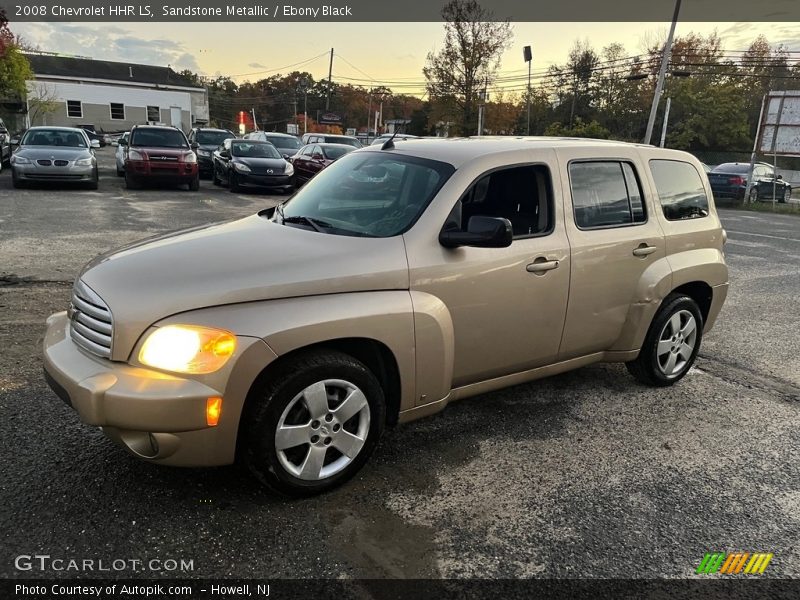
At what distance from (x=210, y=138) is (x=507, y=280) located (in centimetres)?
2077

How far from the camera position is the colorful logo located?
8.70 feet

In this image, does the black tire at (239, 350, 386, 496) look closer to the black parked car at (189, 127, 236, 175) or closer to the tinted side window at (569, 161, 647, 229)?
the tinted side window at (569, 161, 647, 229)

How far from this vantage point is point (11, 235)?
923 cm

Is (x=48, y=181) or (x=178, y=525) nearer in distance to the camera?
(x=178, y=525)

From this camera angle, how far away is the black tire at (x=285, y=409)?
108 inches

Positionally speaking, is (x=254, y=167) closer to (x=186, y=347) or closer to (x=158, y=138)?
(x=158, y=138)

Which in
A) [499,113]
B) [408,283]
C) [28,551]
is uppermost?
[499,113]

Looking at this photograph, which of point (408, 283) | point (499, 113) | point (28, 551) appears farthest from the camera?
point (499, 113)

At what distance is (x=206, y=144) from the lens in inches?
850

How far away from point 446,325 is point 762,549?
1829 mm

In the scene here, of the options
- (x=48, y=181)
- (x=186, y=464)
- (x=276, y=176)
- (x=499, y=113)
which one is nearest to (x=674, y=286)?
(x=186, y=464)

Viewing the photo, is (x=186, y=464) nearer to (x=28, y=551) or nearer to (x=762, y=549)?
(x=28, y=551)

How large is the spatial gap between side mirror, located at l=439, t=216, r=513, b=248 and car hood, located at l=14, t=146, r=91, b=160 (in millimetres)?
14562

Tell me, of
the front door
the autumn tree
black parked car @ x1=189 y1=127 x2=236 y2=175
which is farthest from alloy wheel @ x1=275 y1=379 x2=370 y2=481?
the autumn tree
